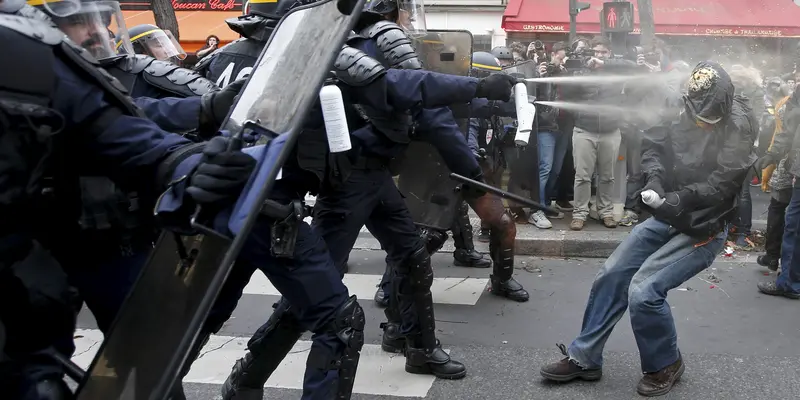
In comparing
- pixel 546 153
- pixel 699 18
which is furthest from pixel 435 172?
pixel 699 18

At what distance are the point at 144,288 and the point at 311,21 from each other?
820 mm

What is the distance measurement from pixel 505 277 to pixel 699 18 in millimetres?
11815

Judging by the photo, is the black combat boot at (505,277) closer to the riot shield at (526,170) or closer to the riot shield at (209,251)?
the riot shield at (526,170)

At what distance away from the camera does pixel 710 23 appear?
1549cm

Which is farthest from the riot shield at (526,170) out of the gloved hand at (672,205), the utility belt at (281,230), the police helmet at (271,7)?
the utility belt at (281,230)

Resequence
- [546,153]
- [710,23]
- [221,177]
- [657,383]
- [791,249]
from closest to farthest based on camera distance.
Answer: [221,177]
[657,383]
[791,249]
[546,153]
[710,23]

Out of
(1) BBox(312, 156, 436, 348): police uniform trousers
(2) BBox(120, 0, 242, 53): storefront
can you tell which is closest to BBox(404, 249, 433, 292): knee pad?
(1) BBox(312, 156, 436, 348): police uniform trousers

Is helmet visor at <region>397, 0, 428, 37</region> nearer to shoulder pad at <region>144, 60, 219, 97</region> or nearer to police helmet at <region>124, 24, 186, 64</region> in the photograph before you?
police helmet at <region>124, 24, 186, 64</region>

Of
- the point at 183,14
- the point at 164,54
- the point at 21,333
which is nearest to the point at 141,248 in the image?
the point at 21,333

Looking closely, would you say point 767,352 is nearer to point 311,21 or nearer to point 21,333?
point 311,21

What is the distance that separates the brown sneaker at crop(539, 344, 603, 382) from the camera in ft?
13.1

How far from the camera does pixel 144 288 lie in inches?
76.7

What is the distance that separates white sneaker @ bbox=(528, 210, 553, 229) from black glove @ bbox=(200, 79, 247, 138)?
5289 millimetres

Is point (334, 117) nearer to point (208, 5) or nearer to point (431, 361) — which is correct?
point (431, 361)
